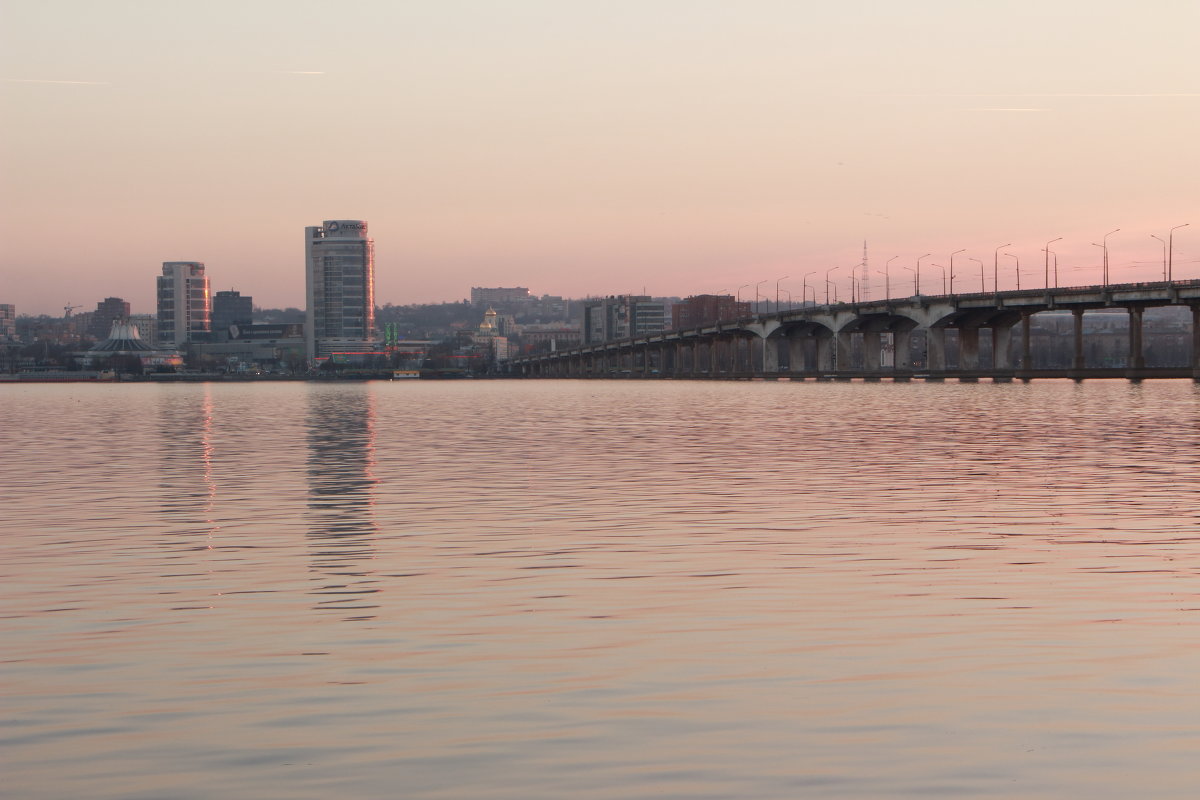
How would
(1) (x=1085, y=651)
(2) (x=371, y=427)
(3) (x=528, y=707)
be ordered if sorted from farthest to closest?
(2) (x=371, y=427)
(1) (x=1085, y=651)
(3) (x=528, y=707)

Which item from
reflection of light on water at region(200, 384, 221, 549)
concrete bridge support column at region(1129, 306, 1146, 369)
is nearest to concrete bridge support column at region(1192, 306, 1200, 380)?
concrete bridge support column at region(1129, 306, 1146, 369)

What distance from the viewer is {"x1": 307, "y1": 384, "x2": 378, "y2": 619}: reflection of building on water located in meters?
18.9

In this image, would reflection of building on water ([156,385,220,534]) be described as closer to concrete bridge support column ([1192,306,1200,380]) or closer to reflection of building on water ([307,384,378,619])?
reflection of building on water ([307,384,378,619])

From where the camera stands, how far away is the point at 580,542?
24.3 meters

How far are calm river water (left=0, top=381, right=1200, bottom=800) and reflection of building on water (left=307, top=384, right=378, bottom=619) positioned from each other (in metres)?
0.12

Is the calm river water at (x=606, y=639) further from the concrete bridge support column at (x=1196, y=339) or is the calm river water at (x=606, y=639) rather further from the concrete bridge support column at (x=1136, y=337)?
the concrete bridge support column at (x=1136, y=337)

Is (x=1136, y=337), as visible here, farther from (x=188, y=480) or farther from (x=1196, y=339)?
(x=188, y=480)

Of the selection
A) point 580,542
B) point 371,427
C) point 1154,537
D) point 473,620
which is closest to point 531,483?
point 580,542

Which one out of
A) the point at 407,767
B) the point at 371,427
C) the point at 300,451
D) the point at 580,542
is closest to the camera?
the point at 407,767

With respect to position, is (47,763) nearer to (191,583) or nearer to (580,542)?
(191,583)

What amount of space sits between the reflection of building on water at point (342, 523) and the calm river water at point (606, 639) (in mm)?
124

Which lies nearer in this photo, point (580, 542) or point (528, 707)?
point (528, 707)

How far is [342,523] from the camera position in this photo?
27672 mm

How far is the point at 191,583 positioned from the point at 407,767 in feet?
33.0
